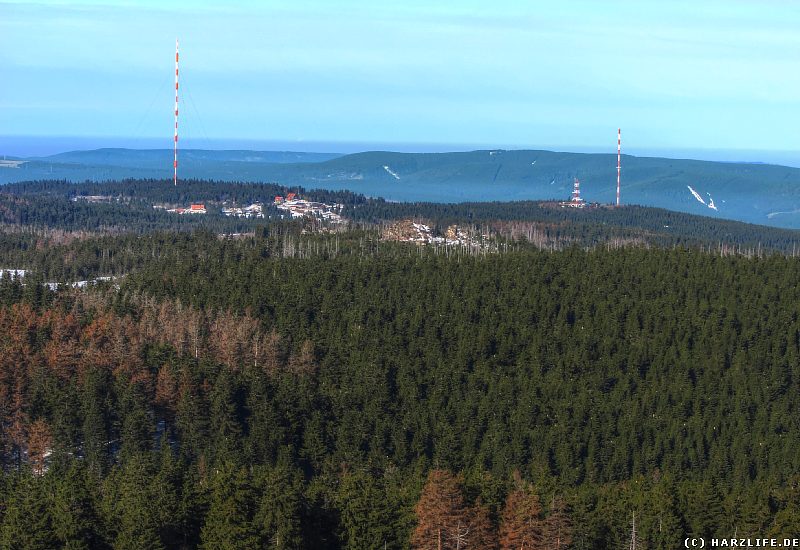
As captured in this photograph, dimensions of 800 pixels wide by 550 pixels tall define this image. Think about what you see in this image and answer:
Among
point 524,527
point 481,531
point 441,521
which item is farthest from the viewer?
point 481,531

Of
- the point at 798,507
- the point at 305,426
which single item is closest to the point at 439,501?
the point at 798,507

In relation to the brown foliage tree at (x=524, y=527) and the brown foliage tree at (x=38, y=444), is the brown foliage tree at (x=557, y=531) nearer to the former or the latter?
the brown foliage tree at (x=524, y=527)

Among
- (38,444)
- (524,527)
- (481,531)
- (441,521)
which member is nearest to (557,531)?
(524,527)

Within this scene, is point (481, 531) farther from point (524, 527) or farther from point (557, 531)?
point (557, 531)

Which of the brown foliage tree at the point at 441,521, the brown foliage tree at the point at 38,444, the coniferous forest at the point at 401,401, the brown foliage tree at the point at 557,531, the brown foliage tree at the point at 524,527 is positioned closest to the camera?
the brown foliage tree at the point at 441,521

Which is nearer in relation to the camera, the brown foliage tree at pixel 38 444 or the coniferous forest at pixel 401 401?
the coniferous forest at pixel 401 401

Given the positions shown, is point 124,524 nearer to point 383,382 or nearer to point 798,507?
point 798,507

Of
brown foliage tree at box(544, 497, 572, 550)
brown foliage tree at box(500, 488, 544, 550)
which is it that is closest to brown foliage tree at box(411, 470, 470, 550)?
brown foliage tree at box(500, 488, 544, 550)

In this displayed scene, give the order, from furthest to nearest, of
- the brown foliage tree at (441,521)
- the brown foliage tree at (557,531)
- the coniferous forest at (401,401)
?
the coniferous forest at (401,401) → the brown foliage tree at (557,531) → the brown foliage tree at (441,521)

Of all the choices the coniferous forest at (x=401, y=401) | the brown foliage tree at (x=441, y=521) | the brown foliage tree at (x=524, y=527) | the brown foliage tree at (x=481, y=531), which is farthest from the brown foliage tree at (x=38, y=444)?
the brown foliage tree at (x=524, y=527)

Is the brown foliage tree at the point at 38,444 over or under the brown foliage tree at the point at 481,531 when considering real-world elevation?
under
